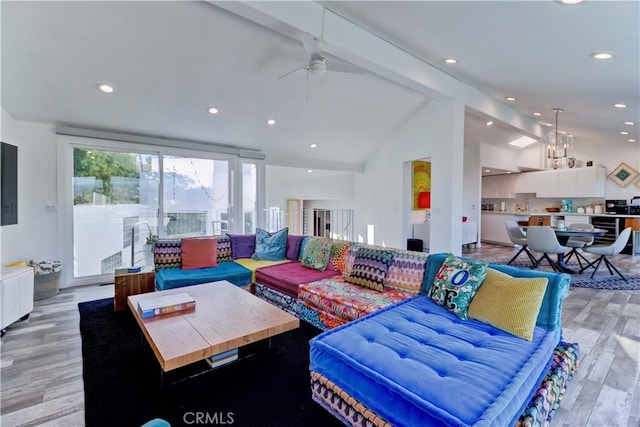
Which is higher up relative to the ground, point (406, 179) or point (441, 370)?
point (406, 179)

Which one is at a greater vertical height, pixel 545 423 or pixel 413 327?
pixel 413 327

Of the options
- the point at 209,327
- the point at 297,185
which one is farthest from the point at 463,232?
the point at 209,327

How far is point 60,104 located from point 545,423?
535 centimetres

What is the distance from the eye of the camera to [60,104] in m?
3.72

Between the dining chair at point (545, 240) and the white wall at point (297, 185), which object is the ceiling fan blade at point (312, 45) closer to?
the dining chair at point (545, 240)

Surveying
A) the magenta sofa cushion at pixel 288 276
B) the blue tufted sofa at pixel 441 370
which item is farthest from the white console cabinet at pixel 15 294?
the blue tufted sofa at pixel 441 370

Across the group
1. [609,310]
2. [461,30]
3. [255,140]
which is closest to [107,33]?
[255,140]

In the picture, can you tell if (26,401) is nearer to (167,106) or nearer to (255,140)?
(167,106)

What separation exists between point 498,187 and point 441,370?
9285 millimetres

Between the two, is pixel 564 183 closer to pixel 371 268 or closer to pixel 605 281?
pixel 605 281

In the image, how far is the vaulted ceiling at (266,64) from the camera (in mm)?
2549

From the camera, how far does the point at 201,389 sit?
201cm

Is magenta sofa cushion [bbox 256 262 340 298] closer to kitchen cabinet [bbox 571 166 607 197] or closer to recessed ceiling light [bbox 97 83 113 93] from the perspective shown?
recessed ceiling light [bbox 97 83 113 93]

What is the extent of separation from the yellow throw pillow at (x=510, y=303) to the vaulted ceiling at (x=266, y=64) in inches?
79.7
